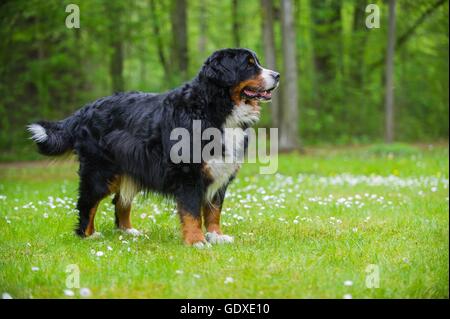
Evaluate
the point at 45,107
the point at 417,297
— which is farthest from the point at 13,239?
the point at 45,107

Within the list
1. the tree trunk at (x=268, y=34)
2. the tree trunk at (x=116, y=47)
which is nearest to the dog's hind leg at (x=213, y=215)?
the tree trunk at (x=268, y=34)

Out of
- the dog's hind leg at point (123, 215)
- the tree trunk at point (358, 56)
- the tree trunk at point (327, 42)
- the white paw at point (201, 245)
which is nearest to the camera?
the white paw at point (201, 245)

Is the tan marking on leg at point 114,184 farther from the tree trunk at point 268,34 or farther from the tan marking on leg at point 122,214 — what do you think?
the tree trunk at point 268,34

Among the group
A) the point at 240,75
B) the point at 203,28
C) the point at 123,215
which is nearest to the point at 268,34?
the point at 203,28

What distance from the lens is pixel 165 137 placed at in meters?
5.52

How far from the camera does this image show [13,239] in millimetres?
5926

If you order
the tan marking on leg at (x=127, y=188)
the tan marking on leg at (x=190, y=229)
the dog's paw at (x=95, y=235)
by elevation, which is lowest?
the dog's paw at (x=95, y=235)

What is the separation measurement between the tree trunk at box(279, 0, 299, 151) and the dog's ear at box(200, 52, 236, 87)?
10.1 meters

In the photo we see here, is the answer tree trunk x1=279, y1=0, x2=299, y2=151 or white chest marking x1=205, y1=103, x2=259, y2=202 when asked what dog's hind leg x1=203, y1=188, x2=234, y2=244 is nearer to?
white chest marking x1=205, y1=103, x2=259, y2=202

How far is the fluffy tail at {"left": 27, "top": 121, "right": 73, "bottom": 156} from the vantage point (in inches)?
236

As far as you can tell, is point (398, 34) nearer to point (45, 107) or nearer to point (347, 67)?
point (347, 67)

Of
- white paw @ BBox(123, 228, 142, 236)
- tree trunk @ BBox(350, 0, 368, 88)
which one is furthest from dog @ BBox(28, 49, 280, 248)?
tree trunk @ BBox(350, 0, 368, 88)

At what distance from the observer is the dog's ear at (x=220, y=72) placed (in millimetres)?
5434

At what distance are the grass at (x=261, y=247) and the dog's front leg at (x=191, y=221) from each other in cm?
14
